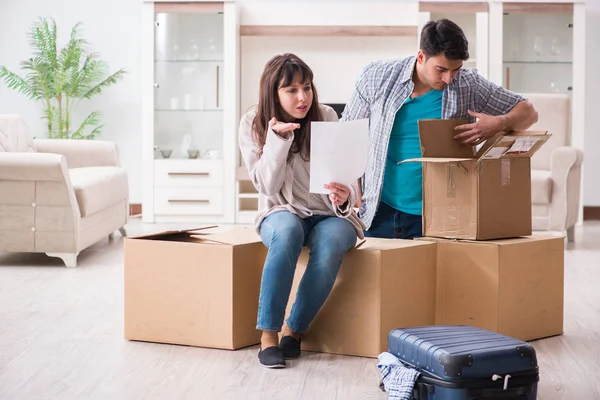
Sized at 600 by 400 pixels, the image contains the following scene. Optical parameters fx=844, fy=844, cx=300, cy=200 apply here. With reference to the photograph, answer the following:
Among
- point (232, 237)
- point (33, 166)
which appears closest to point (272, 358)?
point (232, 237)

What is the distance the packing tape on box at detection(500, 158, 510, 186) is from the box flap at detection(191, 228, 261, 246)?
2.52ft

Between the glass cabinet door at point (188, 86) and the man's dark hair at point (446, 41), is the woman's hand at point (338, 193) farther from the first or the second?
the glass cabinet door at point (188, 86)

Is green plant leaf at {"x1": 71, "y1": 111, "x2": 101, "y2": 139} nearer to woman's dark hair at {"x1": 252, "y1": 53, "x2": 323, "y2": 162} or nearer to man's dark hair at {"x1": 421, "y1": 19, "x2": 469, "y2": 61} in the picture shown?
woman's dark hair at {"x1": 252, "y1": 53, "x2": 323, "y2": 162}

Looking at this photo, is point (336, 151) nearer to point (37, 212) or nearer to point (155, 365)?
point (155, 365)

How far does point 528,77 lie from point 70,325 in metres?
4.34

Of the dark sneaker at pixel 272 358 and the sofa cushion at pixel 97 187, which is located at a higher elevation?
the sofa cushion at pixel 97 187

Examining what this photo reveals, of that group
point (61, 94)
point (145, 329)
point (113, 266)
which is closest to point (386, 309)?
point (145, 329)

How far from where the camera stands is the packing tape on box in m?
2.58

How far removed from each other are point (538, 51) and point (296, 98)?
4.15m

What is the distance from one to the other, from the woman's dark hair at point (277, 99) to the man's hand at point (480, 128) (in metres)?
0.46

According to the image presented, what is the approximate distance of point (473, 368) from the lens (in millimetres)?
1855

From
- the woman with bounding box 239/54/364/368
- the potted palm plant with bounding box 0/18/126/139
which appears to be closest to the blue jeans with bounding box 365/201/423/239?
the woman with bounding box 239/54/364/368

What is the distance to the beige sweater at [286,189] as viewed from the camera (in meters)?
2.47

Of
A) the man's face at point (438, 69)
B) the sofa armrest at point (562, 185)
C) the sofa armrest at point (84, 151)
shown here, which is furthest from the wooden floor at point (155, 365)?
the sofa armrest at point (84, 151)
